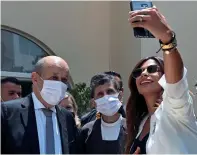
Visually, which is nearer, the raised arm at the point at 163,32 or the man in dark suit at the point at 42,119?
A: the raised arm at the point at 163,32

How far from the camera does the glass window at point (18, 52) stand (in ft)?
26.3

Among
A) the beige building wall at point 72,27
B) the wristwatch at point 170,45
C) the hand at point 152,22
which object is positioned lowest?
the wristwatch at point 170,45

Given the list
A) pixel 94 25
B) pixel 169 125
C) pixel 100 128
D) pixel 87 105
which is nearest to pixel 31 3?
pixel 94 25

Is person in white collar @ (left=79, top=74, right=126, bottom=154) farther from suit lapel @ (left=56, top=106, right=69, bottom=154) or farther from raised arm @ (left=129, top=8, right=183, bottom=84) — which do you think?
raised arm @ (left=129, top=8, right=183, bottom=84)

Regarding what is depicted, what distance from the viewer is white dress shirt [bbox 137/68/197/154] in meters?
1.82

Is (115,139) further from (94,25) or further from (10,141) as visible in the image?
(94,25)

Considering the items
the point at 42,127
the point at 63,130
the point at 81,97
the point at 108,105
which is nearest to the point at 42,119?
the point at 42,127

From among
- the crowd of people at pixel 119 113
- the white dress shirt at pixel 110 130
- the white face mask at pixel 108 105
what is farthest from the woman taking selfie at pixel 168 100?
the white face mask at pixel 108 105

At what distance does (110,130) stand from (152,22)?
1938 millimetres

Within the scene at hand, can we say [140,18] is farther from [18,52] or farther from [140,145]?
[18,52]

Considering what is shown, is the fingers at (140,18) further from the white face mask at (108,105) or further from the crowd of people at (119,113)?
the white face mask at (108,105)

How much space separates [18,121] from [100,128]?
2.97 feet

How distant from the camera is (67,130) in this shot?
307 cm

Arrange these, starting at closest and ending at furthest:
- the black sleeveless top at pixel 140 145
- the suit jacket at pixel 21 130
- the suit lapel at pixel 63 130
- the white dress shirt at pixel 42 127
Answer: the black sleeveless top at pixel 140 145 → the suit jacket at pixel 21 130 → the white dress shirt at pixel 42 127 → the suit lapel at pixel 63 130
